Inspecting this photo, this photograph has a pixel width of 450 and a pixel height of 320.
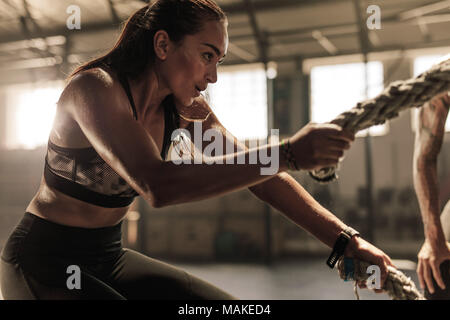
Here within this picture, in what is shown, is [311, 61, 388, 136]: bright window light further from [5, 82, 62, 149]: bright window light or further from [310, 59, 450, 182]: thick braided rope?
[310, 59, 450, 182]: thick braided rope

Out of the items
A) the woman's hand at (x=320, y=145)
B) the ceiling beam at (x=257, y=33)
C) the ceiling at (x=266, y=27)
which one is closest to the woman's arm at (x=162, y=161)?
the woman's hand at (x=320, y=145)

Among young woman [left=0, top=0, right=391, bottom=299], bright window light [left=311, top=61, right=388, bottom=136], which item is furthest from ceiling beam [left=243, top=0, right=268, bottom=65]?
young woman [left=0, top=0, right=391, bottom=299]

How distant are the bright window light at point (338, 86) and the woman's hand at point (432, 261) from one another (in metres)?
5.77

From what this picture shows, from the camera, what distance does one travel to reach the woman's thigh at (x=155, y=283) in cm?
107

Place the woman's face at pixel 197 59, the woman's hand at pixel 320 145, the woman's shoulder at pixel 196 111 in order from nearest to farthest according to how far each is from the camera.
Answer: the woman's hand at pixel 320 145, the woman's face at pixel 197 59, the woman's shoulder at pixel 196 111

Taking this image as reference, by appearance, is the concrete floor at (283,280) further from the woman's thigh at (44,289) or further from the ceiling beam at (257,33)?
the woman's thigh at (44,289)

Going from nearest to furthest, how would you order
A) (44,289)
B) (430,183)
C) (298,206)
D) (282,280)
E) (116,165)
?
(116,165)
(44,289)
(298,206)
(430,183)
(282,280)

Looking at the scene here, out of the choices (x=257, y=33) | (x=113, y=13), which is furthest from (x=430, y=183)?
(x=113, y=13)

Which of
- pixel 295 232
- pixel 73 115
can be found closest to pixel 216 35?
pixel 73 115

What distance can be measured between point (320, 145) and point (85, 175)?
490 millimetres

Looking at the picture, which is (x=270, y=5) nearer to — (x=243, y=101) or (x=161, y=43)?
(x=243, y=101)

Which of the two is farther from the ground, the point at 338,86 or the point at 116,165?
the point at 338,86

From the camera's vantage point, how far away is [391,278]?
2.95 feet
